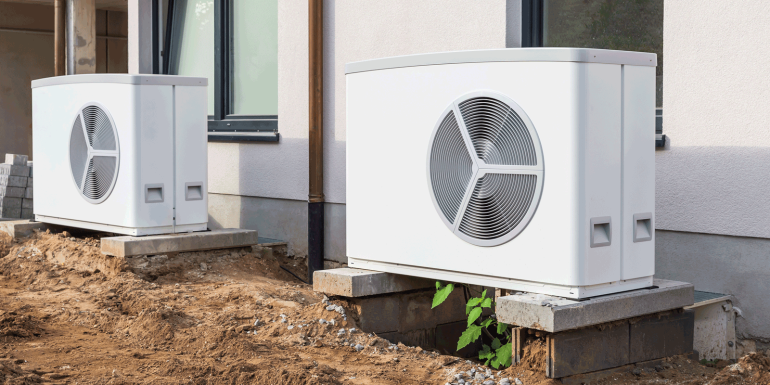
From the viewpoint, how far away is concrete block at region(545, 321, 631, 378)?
10.5 ft

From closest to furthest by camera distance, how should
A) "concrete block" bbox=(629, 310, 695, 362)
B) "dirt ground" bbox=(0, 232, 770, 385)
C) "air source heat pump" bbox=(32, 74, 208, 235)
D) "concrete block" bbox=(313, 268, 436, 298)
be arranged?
"dirt ground" bbox=(0, 232, 770, 385) < "concrete block" bbox=(629, 310, 695, 362) < "concrete block" bbox=(313, 268, 436, 298) < "air source heat pump" bbox=(32, 74, 208, 235)

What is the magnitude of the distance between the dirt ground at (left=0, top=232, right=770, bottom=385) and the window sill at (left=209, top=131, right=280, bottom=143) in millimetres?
1158

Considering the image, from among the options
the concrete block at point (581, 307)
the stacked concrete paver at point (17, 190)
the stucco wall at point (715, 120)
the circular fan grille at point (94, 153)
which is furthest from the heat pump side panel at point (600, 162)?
the stacked concrete paver at point (17, 190)

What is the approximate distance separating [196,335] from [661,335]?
2287 mm

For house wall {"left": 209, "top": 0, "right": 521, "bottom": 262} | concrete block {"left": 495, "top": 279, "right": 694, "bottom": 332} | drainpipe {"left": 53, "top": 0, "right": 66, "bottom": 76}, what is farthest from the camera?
drainpipe {"left": 53, "top": 0, "right": 66, "bottom": 76}

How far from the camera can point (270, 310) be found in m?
4.47

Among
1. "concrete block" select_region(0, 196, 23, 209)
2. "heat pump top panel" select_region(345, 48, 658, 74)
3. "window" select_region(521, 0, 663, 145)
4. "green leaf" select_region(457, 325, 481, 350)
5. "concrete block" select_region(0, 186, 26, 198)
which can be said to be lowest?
"green leaf" select_region(457, 325, 481, 350)

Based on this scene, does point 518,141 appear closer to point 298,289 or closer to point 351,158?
point 351,158

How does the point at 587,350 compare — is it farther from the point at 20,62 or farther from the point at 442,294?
the point at 20,62

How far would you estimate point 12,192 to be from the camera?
8094mm

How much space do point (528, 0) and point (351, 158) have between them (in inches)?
64.7

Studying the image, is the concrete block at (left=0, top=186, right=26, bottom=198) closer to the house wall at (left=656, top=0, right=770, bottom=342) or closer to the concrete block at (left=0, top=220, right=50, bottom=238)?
the concrete block at (left=0, top=220, right=50, bottom=238)

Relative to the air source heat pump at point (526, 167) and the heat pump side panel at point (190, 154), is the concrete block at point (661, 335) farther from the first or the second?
the heat pump side panel at point (190, 154)

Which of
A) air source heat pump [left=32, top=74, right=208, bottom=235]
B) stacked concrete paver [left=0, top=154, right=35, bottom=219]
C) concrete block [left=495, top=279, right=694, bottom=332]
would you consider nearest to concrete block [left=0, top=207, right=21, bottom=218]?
stacked concrete paver [left=0, top=154, right=35, bottom=219]
